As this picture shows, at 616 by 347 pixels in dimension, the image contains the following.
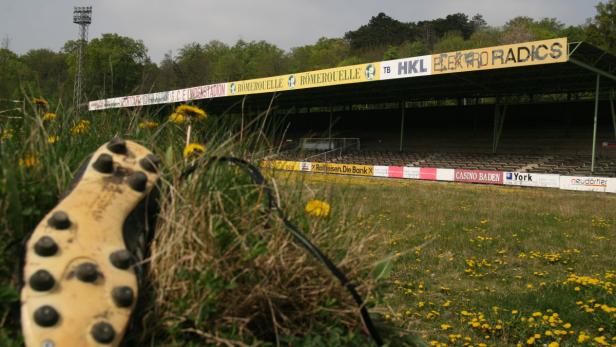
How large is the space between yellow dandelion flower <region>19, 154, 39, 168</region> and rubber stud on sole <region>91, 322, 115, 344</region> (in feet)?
2.25

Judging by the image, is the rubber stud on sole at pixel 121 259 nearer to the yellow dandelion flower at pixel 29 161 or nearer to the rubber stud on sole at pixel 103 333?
the rubber stud on sole at pixel 103 333

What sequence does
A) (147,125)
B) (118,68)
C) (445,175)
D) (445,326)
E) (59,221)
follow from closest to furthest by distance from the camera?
(59,221) → (147,125) → (445,326) → (118,68) → (445,175)

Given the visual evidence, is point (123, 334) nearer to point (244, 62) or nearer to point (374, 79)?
point (374, 79)

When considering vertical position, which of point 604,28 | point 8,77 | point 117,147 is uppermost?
point 604,28

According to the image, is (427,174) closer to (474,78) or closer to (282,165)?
(474,78)

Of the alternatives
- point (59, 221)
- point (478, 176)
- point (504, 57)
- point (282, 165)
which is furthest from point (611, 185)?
point (59, 221)

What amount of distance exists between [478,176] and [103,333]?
2963 centimetres

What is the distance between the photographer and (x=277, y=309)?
177cm

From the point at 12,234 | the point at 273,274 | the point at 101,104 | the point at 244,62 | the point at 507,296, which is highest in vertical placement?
the point at 244,62

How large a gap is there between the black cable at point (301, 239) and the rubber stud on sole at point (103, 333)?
0.60 meters

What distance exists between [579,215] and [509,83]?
21911mm

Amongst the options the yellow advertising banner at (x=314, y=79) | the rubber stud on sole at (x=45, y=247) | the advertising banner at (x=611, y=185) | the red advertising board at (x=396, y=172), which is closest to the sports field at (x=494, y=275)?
the rubber stud on sole at (x=45, y=247)

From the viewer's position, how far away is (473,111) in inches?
1693

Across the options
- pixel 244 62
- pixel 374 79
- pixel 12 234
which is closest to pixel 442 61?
pixel 374 79
